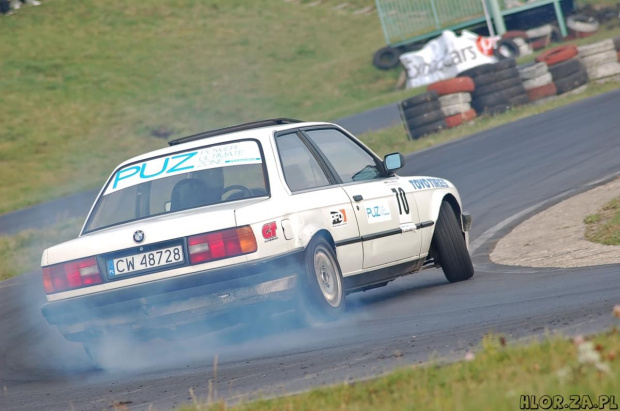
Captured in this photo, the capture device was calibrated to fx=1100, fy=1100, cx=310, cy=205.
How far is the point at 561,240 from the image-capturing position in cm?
944

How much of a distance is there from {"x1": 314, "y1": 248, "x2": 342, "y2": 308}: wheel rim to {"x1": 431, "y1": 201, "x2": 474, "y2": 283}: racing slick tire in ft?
5.52

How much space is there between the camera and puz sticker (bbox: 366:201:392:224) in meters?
7.53

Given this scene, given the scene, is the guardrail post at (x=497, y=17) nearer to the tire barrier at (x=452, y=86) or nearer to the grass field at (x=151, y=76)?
the grass field at (x=151, y=76)

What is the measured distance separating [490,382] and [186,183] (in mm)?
3550

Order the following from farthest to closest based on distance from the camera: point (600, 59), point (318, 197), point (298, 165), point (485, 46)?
point (485, 46) → point (600, 59) → point (298, 165) → point (318, 197)

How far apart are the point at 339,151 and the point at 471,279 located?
1.47 m

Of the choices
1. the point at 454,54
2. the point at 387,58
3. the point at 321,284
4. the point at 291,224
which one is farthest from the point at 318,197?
the point at 387,58

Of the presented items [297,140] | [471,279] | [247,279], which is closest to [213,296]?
[247,279]

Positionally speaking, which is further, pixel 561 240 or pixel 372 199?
pixel 561 240

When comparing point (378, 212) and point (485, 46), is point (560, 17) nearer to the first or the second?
point (485, 46)

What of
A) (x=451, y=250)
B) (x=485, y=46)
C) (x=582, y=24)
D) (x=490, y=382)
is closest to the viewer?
(x=490, y=382)

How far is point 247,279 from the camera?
6.29 meters

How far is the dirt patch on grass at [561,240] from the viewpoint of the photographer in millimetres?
8312

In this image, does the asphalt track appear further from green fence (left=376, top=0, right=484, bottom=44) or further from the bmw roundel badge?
green fence (left=376, top=0, right=484, bottom=44)
